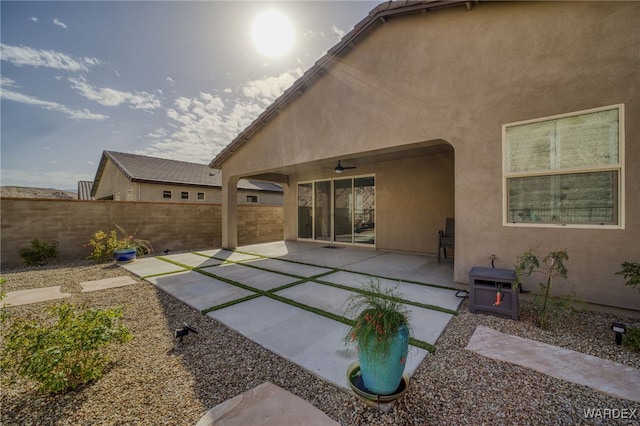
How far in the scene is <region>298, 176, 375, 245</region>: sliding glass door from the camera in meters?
9.58

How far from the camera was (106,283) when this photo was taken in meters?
5.75

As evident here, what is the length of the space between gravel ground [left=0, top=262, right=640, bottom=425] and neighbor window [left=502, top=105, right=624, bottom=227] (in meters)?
1.50

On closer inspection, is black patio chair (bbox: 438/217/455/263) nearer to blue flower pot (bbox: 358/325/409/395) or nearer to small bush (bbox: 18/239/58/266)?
blue flower pot (bbox: 358/325/409/395)

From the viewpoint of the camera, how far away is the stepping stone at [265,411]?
6.06 ft

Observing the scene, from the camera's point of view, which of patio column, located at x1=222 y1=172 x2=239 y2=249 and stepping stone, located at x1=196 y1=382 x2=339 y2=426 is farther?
patio column, located at x1=222 y1=172 x2=239 y2=249

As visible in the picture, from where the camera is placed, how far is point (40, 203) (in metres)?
7.73

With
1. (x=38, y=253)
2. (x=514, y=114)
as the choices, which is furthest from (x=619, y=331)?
(x=38, y=253)

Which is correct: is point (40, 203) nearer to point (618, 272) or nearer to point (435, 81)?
point (435, 81)

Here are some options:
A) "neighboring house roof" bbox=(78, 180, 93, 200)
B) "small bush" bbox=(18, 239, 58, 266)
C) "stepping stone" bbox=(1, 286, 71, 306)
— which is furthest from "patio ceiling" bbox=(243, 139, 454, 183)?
"neighboring house roof" bbox=(78, 180, 93, 200)

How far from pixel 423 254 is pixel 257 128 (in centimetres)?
688

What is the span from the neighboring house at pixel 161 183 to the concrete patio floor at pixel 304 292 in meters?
7.73

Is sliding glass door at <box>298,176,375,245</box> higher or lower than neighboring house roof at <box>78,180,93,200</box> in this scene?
lower

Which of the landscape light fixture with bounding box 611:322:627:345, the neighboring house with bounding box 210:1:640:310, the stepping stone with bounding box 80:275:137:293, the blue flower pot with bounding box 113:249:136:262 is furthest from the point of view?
the blue flower pot with bounding box 113:249:136:262

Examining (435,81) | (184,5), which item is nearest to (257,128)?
(184,5)
